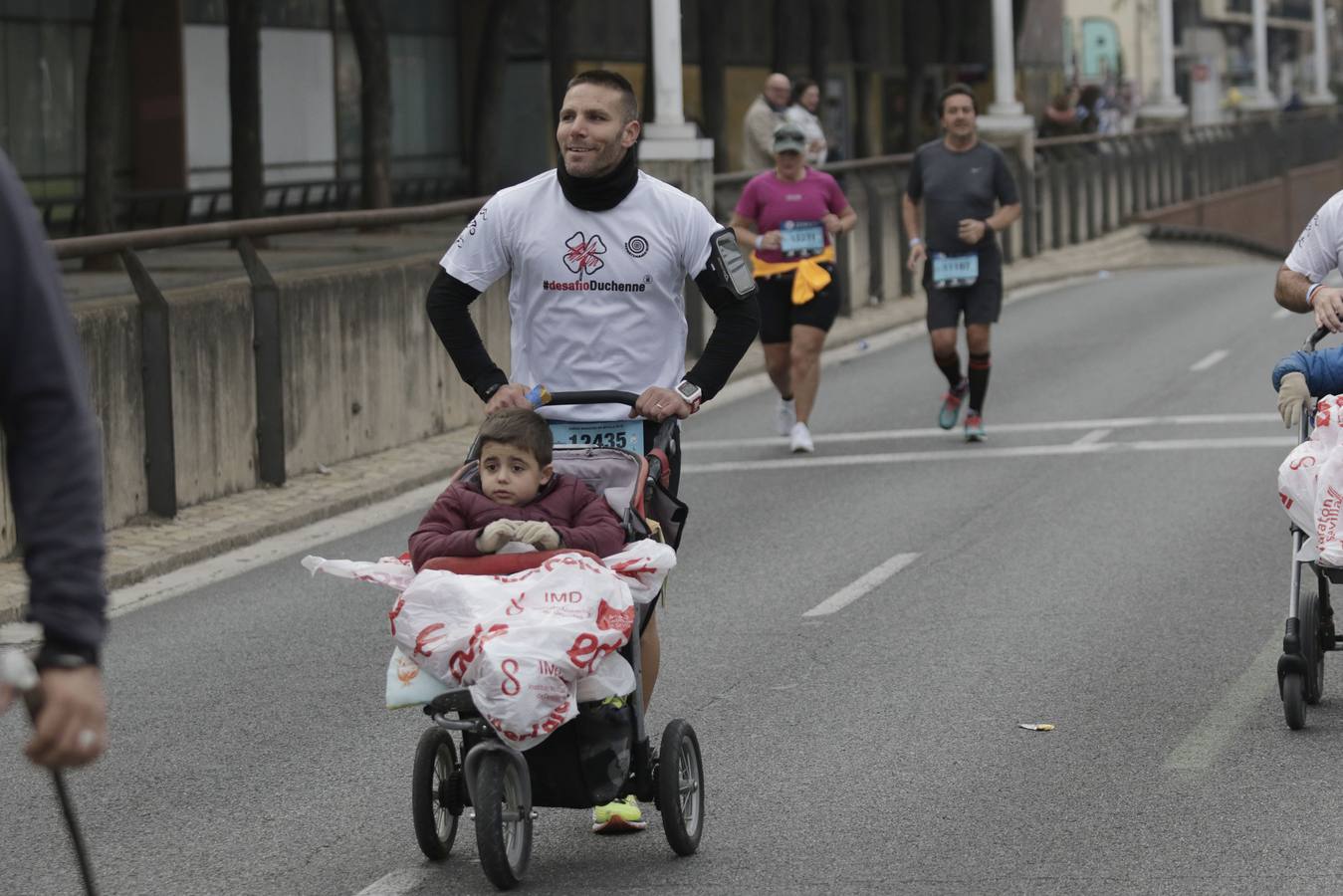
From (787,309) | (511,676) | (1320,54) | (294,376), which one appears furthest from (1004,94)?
(1320,54)

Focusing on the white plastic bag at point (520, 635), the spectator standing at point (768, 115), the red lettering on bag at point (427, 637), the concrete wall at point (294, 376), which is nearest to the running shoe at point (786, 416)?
the concrete wall at point (294, 376)

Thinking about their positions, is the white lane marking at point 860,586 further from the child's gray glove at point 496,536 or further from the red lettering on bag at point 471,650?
the red lettering on bag at point 471,650

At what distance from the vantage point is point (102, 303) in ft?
41.4

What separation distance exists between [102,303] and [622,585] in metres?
7.43

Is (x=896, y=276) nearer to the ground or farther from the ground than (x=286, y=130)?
nearer to the ground

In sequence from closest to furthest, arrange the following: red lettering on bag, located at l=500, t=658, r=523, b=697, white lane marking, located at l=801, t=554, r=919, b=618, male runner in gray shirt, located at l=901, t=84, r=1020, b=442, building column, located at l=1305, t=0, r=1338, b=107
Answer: red lettering on bag, located at l=500, t=658, r=523, b=697
white lane marking, located at l=801, t=554, r=919, b=618
male runner in gray shirt, located at l=901, t=84, r=1020, b=442
building column, located at l=1305, t=0, r=1338, b=107

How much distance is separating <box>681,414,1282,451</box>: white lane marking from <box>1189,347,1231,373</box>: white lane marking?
301 centimetres

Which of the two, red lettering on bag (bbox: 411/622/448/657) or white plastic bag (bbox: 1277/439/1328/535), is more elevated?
white plastic bag (bbox: 1277/439/1328/535)

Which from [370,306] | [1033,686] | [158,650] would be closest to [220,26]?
[370,306]

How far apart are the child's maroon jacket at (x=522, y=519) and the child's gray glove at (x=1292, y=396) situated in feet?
7.83

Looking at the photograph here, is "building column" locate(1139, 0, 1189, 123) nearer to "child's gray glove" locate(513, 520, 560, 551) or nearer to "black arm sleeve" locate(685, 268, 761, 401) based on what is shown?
"black arm sleeve" locate(685, 268, 761, 401)

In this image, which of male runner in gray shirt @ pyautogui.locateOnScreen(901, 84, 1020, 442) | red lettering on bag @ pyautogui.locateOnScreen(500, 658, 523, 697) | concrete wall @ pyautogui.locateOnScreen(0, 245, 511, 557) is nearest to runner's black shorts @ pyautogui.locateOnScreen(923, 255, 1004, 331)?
male runner in gray shirt @ pyautogui.locateOnScreen(901, 84, 1020, 442)

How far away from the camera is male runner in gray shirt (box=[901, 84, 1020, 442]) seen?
49.9ft

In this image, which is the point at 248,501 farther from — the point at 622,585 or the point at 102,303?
the point at 622,585
